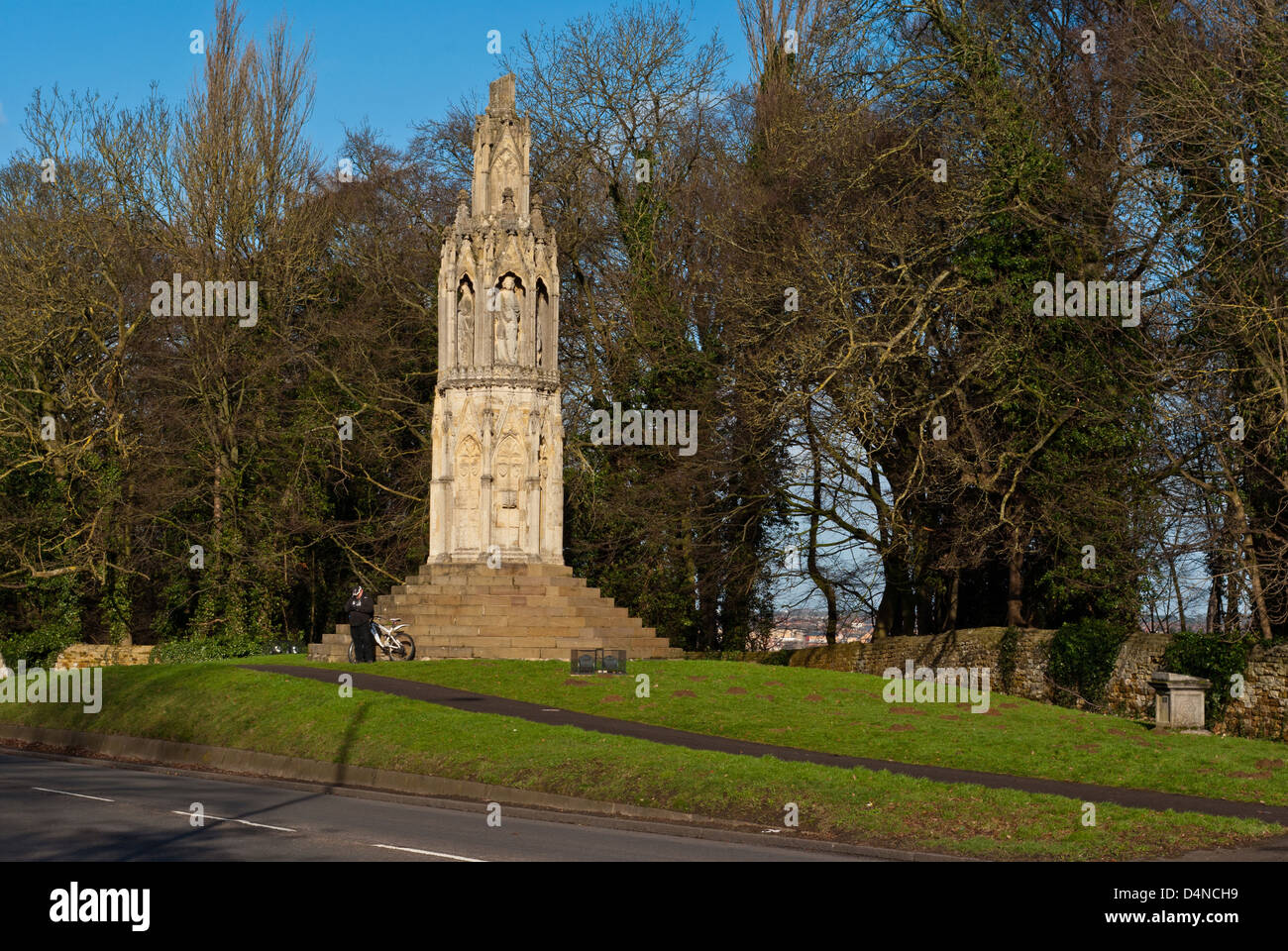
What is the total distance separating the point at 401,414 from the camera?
4475 centimetres

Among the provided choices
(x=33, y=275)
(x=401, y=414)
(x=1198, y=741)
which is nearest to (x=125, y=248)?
(x=33, y=275)

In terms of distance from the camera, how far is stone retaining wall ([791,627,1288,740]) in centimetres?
2586

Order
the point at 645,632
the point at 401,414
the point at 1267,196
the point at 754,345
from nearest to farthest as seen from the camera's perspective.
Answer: the point at 1267,196 → the point at 645,632 → the point at 754,345 → the point at 401,414

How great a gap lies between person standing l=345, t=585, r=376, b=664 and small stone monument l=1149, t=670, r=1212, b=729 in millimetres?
14906

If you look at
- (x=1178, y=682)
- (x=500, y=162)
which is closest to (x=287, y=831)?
(x=1178, y=682)

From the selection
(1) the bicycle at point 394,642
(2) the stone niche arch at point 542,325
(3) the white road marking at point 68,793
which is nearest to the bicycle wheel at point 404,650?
(1) the bicycle at point 394,642

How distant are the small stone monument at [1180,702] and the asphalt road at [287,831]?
1182cm

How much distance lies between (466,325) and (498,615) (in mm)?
6819

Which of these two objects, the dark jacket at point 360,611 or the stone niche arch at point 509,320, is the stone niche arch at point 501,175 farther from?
the dark jacket at point 360,611

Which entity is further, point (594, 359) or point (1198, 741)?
point (594, 359)

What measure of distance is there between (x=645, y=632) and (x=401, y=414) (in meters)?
14.7

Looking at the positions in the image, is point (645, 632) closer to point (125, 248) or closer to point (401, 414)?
point (401, 414)

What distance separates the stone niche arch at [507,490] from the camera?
32.8 metres

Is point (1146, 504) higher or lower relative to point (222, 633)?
higher
